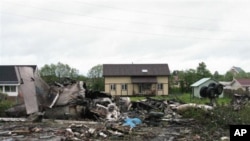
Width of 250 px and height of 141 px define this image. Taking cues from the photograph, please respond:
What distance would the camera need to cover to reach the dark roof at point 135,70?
146 feet

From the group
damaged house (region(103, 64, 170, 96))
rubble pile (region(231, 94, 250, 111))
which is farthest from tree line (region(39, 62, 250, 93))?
rubble pile (region(231, 94, 250, 111))

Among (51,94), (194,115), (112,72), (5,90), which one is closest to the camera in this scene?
(194,115)

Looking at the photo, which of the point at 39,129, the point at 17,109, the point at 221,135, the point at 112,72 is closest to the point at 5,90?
the point at 112,72

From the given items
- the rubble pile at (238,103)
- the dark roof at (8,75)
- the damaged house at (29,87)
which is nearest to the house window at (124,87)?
the dark roof at (8,75)

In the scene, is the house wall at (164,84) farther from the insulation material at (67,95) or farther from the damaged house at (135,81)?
the insulation material at (67,95)

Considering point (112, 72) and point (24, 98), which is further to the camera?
point (112, 72)

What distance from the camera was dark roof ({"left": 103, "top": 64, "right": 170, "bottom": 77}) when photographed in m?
44.5

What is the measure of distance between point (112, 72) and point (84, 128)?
32.5 metres

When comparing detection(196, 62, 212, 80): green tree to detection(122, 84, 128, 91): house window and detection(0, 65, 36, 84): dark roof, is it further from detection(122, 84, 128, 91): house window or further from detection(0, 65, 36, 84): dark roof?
detection(0, 65, 36, 84): dark roof

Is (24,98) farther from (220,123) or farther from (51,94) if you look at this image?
(220,123)

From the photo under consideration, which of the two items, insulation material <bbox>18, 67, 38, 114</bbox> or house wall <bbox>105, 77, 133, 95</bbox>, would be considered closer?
insulation material <bbox>18, 67, 38, 114</bbox>

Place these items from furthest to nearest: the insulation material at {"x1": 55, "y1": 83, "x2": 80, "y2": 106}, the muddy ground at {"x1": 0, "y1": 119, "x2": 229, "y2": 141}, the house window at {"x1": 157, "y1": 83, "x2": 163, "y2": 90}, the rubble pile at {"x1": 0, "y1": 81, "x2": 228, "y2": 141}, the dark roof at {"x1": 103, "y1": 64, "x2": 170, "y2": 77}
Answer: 1. the dark roof at {"x1": 103, "y1": 64, "x2": 170, "y2": 77}
2. the house window at {"x1": 157, "y1": 83, "x2": 163, "y2": 90}
3. the insulation material at {"x1": 55, "y1": 83, "x2": 80, "y2": 106}
4. the rubble pile at {"x1": 0, "y1": 81, "x2": 228, "y2": 141}
5. the muddy ground at {"x1": 0, "y1": 119, "x2": 229, "y2": 141}

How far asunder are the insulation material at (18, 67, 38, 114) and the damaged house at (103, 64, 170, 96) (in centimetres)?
2647

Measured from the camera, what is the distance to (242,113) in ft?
44.3
